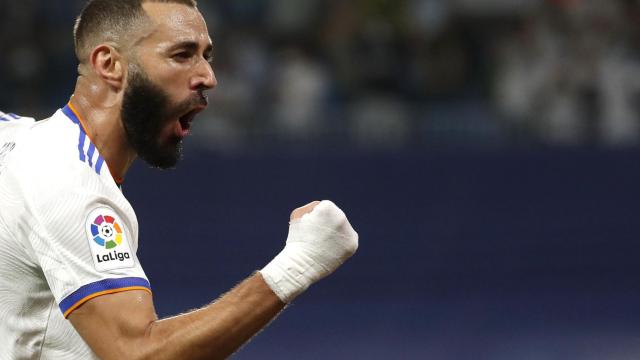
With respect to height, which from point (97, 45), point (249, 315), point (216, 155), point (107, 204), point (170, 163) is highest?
point (216, 155)

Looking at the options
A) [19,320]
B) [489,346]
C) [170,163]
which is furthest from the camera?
[489,346]

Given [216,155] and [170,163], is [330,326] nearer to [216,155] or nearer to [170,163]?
[216,155]

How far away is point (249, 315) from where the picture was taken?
288 cm

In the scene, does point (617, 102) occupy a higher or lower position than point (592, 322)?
higher

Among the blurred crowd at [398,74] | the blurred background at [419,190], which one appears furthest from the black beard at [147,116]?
the blurred crowd at [398,74]

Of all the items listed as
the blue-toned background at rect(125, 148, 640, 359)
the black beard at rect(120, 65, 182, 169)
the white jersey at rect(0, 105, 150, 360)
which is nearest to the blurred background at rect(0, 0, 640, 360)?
the blue-toned background at rect(125, 148, 640, 359)

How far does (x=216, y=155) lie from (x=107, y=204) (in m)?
5.81

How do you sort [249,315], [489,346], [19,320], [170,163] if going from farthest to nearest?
[489,346] < [170,163] < [19,320] < [249,315]

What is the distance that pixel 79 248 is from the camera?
2.94 metres

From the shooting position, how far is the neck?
10.8 feet

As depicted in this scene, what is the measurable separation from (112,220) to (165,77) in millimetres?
453

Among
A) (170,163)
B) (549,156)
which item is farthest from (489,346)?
(170,163)

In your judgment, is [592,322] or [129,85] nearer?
[129,85]

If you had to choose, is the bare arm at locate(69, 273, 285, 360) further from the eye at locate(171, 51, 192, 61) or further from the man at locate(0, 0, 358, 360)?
the eye at locate(171, 51, 192, 61)
